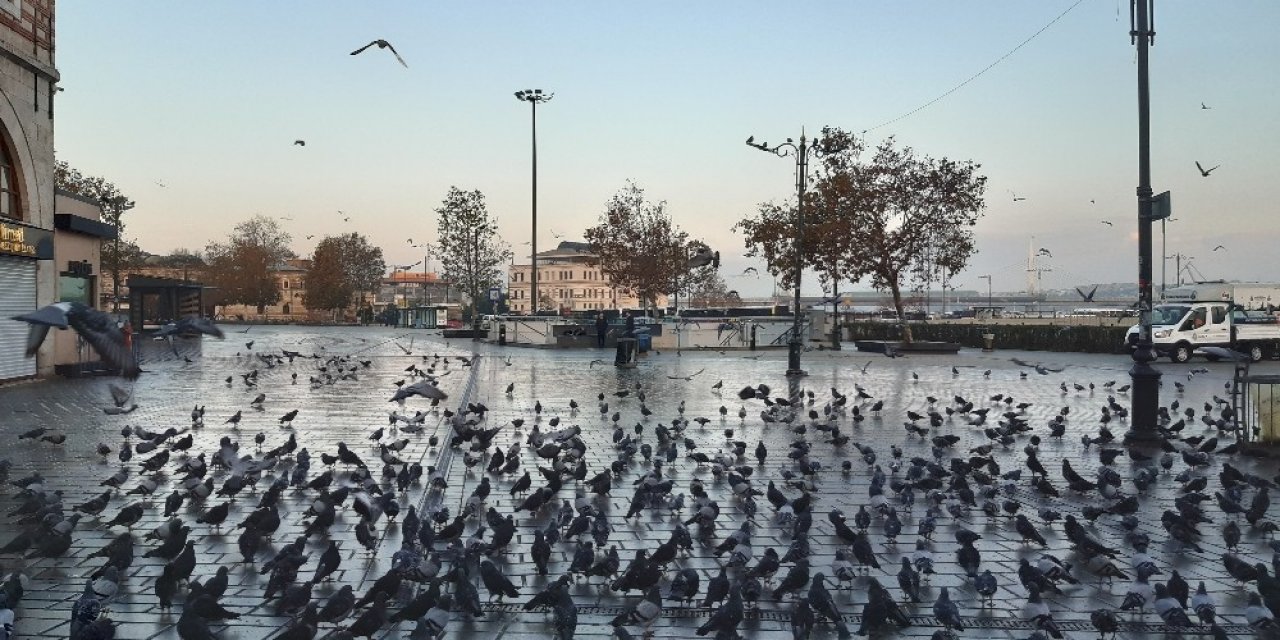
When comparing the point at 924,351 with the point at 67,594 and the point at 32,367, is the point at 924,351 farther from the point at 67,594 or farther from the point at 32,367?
the point at 67,594

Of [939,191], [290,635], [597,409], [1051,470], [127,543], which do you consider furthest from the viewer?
[939,191]

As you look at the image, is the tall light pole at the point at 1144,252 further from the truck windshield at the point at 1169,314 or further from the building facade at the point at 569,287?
the building facade at the point at 569,287

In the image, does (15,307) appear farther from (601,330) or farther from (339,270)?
(339,270)

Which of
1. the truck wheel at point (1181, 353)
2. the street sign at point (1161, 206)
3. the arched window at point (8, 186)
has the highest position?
the arched window at point (8, 186)

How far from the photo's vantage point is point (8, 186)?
18.6 m

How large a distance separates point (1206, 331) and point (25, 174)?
33.7 m

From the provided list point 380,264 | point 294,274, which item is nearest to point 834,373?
point 380,264

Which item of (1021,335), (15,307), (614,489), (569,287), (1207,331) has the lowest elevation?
(614,489)

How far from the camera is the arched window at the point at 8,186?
1836 centimetres

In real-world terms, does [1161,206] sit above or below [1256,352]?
above

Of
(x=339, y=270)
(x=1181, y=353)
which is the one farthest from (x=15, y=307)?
(x=339, y=270)

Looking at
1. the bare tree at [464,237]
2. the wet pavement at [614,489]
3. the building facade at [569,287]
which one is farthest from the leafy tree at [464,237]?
the building facade at [569,287]

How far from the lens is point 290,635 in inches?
153

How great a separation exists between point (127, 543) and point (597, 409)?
9.42 m
